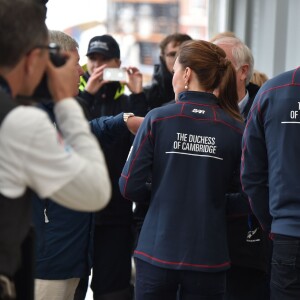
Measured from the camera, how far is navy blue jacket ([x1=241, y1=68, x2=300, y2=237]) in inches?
103

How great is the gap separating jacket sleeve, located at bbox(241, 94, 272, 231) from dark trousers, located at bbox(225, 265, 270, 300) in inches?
18.6

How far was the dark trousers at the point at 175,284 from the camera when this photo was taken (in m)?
2.78

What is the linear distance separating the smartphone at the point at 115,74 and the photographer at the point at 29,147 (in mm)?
2433

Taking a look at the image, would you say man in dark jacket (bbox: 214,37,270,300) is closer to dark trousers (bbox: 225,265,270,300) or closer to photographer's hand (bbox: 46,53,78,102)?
dark trousers (bbox: 225,265,270,300)

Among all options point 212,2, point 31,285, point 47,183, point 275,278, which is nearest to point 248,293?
point 275,278

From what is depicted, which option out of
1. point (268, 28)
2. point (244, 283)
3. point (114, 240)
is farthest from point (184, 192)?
point (268, 28)

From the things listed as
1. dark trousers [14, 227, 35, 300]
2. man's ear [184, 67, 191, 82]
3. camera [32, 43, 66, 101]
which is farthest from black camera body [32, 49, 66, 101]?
man's ear [184, 67, 191, 82]

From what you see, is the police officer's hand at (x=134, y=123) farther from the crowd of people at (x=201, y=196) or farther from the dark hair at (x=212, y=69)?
the dark hair at (x=212, y=69)

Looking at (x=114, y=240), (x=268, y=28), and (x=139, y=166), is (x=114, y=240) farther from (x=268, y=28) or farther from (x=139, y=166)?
(x=268, y=28)

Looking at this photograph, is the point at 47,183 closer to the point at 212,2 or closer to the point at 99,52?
the point at 99,52

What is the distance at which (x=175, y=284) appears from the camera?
9.25ft

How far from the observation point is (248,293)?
3.28 m

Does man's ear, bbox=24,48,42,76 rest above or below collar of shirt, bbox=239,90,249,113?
above

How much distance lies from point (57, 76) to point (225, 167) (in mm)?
1251
